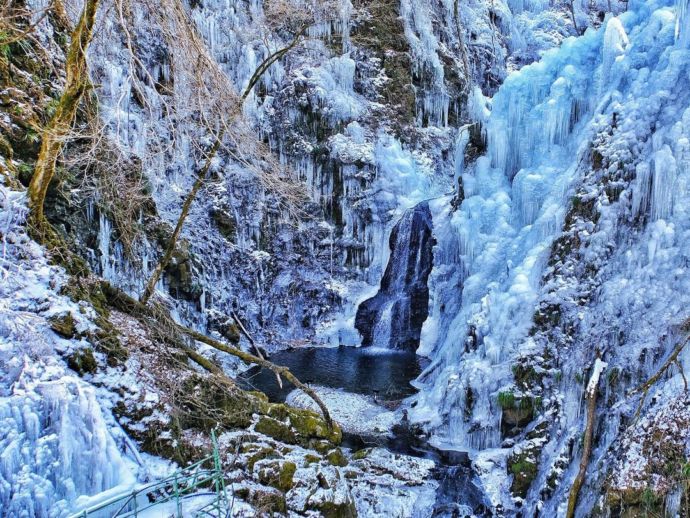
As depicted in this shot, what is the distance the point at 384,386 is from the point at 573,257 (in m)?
6.02

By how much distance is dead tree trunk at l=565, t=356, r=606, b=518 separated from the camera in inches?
239

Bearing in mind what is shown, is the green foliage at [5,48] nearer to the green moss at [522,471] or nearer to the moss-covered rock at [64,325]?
the moss-covered rock at [64,325]

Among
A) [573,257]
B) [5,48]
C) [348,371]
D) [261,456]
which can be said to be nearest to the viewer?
[261,456]

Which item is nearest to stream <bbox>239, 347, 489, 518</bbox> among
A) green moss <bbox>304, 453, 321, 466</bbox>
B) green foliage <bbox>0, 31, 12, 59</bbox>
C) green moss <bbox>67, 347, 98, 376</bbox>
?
green moss <bbox>304, 453, 321, 466</bbox>

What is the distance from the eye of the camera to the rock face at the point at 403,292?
17.1m

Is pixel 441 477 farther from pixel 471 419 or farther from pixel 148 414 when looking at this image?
pixel 148 414

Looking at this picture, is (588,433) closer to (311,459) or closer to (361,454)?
(361,454)

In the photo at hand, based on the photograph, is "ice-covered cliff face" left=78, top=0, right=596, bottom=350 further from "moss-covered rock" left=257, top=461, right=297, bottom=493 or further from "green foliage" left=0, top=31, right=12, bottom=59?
"moss-covered rock" left=257, top=461, right=297, bottom=493

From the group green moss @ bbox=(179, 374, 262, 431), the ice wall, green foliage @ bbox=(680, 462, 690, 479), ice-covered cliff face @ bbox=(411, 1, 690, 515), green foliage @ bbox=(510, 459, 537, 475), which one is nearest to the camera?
green foliage @ bbox=(680, 462, 690, 479)

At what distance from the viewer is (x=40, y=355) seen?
4742mm

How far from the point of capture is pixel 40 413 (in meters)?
4.35

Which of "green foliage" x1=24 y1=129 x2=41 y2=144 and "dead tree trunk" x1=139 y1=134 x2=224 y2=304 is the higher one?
"green foliage" x1=24 y1=129 x2=41 y2=144

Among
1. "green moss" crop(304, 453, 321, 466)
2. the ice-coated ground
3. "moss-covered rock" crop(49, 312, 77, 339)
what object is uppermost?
"moss-covered rock" crop(49, 312, 77, 339)

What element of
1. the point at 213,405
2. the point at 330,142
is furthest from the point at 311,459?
the point at 330,142
